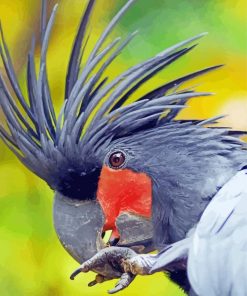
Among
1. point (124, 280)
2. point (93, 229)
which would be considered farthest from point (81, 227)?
point (124, 280)

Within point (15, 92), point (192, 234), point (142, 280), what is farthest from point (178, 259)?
point (15, 92)

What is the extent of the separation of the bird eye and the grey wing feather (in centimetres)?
24

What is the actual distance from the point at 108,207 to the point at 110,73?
0.94 feet

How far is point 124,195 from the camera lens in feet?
4.49

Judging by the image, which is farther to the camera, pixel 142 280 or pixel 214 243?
pixel 142 280

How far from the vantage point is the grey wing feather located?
119 centimetres

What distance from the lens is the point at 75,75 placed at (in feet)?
4.76

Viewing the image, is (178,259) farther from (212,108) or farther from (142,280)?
(212,108)

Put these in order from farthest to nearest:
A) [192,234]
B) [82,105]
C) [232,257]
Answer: [82,105]
[192,234]
[232,257]

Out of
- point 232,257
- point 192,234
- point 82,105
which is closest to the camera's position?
point 232,257

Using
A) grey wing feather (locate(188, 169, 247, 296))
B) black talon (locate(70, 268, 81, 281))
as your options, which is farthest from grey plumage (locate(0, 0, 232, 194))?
grey wing feather (locate(188, 169, 247, 296))

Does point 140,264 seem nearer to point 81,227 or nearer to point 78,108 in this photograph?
point 81,227

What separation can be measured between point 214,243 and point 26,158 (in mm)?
441

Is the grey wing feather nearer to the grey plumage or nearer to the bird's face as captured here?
the bird's face
